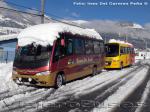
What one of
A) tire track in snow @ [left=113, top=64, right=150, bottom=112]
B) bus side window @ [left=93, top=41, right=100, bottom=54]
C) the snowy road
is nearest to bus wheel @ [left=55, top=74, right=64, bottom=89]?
the snowy road

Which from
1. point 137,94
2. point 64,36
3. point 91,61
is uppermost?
point 64,36

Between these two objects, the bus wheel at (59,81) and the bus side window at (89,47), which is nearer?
the bus wheel at (59,81)

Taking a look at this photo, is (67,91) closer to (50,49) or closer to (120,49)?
(50,49)

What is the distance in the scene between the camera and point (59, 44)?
14.8m

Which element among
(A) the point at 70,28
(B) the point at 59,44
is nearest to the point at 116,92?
(B) the point at 59,44

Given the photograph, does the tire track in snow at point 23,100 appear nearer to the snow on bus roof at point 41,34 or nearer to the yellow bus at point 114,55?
the snow on bus roof at point 41,34

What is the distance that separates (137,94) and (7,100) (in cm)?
561

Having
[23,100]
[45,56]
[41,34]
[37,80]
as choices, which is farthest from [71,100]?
[41,34]

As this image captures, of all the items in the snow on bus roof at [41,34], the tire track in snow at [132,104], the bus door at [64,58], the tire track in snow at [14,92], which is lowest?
the tire track in snow at [132,104]

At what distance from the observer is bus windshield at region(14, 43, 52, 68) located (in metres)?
14.1

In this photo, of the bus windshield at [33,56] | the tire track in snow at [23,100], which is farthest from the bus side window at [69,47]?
the tire track in snow at [23,100]

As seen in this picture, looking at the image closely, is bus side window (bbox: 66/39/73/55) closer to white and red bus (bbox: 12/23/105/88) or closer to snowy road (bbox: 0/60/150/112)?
white and red bus (bbox: 12/23/105/88)

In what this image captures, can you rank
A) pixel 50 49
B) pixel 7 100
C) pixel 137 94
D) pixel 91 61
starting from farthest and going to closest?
pixel 91 61
pixel 50 49
pixel 137 94
pixel 7 100

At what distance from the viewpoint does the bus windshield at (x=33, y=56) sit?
14055 millimetres
